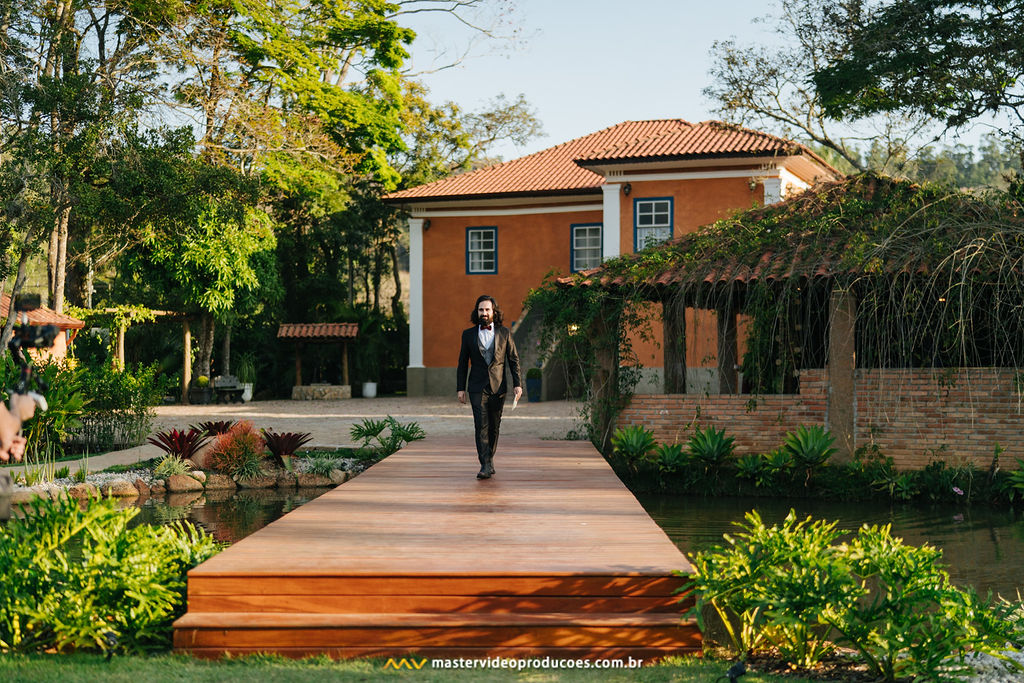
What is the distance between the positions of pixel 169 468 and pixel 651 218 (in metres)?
14.0

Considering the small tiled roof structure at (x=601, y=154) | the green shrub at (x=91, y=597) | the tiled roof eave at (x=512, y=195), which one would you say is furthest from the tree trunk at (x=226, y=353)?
the green shrub at (x=91, y=597)

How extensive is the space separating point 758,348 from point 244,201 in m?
12.0

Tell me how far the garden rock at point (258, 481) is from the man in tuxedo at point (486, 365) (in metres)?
4.90

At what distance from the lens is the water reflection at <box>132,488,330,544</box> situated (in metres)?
10.3

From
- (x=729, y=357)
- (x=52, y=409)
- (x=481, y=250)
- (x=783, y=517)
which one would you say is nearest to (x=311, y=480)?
(x=52, y=409)

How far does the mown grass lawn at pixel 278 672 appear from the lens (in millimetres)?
4551

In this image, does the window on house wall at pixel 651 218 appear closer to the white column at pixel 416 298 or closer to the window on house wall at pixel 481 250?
the window on house wall at pixel 481 250

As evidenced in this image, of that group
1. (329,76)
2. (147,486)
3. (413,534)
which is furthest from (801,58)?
(329,76)

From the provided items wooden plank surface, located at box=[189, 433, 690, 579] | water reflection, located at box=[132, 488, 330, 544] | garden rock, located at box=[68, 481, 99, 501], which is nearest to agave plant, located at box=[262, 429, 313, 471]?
water reflection, located at box=[132, 488, 330, 544]

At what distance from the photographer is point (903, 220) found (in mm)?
12422

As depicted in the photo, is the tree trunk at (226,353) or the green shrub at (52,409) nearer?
the green shrub at (52,409)

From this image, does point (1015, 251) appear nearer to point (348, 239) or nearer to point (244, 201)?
point (244, 201)

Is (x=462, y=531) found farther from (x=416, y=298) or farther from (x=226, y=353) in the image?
(x=226, y=353)

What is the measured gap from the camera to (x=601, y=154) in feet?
76.0
